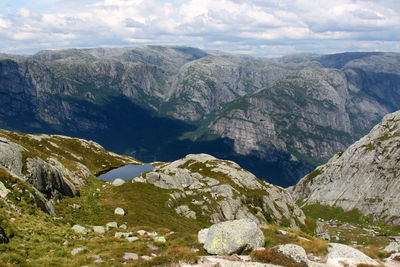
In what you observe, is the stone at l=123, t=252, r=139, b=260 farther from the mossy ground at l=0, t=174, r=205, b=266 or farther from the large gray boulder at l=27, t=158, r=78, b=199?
the large gray boulder at l=27, t=158, r=78, b=199

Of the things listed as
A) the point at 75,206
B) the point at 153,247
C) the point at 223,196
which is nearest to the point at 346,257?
the point at 153,247

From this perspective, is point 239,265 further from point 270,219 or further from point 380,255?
point 270,219

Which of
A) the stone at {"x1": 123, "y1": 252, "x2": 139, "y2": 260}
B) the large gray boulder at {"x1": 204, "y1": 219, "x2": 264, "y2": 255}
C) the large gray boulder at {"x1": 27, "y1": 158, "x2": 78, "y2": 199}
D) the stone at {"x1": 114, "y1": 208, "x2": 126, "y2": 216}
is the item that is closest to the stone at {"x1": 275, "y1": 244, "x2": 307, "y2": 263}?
the large gray boulder at {"x1": 204, "y1": 219, "x2": 264, "y2": 255}

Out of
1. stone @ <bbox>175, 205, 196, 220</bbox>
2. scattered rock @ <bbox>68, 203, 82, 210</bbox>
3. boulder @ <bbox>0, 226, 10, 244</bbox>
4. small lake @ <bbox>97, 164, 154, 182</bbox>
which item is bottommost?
small lake @ <bbox>97, 164, 154, 182</bbox>

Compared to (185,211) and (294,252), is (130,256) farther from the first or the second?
(185,211)

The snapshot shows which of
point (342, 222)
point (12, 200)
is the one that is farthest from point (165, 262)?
point (342, 222)

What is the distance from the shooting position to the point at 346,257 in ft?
79.2

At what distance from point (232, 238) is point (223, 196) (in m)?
59.8

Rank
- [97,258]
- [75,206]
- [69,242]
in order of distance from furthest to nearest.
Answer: [75,206] < [69,242] < [97,258]

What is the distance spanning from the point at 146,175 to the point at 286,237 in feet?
199

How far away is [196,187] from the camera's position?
86.4 meters

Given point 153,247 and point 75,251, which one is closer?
point 75,251

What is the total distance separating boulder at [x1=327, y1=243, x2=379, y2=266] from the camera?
2341 centimetres

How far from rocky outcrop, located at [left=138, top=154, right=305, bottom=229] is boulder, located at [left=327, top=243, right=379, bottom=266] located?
1983 inches
